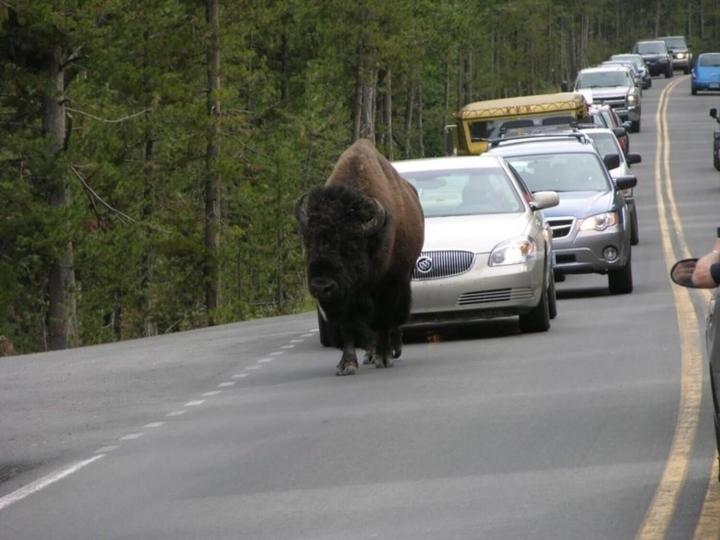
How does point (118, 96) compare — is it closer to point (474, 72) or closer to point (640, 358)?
point (640, 358)

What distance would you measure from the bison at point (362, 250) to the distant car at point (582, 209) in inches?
255

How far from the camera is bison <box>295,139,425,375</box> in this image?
583 inches

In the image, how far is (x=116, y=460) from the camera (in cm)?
1145

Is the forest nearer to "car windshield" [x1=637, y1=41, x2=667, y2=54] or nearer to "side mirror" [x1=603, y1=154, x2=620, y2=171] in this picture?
"side mirror" [x1=603, y1=154, x2=620, y2=171]

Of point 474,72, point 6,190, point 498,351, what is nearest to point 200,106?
point 6,190

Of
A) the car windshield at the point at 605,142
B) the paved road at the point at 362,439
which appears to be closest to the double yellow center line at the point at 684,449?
the paved road at the point at 362,439

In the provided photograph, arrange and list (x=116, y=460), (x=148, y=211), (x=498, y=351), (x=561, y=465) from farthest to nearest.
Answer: (x=148, y=211) < (x=498, y=351) < (x=116, y=460) < (x=561, y=465)

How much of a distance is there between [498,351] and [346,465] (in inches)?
237

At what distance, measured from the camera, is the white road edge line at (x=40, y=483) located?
1027 centimetres

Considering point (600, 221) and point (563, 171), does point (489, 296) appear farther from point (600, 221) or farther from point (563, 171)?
point (563, 171)

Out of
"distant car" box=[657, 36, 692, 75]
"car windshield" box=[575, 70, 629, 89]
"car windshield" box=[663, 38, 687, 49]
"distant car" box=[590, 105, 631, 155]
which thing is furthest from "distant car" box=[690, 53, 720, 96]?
"distant car" box=[590, 105, 631, 155]

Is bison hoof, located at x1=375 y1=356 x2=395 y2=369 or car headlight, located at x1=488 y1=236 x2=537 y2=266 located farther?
car headlight, located at x1=488 y1=236 x2=537 y2=266

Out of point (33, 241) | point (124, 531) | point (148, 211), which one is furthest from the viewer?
point (148, 211)

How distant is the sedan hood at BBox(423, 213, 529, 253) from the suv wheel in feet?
2.21
